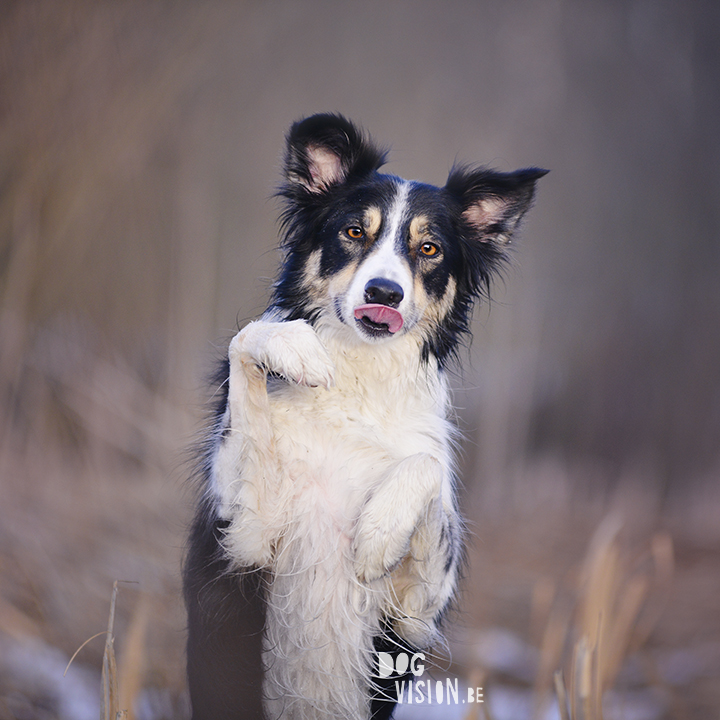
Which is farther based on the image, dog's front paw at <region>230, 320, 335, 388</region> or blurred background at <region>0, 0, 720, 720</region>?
blurred background at <region>0, 0, 720, 720</region>

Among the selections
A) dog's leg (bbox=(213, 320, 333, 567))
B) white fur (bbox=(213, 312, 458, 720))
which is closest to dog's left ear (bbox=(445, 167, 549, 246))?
white fur (bbox=(213, 312, 458, 720))

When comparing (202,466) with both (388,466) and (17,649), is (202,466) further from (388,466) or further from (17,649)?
(17,649)

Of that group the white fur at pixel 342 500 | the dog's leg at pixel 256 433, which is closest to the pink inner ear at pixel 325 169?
the white fur at pixel 342 500

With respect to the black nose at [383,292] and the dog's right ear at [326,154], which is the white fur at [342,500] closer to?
the black nose at [383,292]

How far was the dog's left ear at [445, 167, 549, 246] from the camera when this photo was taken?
1.90 metres

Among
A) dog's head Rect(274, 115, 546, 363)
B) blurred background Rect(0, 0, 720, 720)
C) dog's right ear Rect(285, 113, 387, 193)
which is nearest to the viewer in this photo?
Result: dog's head Rect(274, 115, 546, 363)

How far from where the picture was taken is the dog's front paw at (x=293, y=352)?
1427 millimetres

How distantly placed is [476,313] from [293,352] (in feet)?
3.53

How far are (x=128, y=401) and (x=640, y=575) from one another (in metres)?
2.10

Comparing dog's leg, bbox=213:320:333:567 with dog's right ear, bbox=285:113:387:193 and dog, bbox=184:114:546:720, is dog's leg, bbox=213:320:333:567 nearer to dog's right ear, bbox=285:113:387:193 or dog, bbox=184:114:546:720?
dog, bbox=184:114:546:720

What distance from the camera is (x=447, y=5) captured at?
7.68 feet

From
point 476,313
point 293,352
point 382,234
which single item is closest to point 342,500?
point 293,352

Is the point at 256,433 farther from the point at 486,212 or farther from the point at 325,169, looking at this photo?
the point at 486,212

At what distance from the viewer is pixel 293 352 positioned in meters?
1.43
